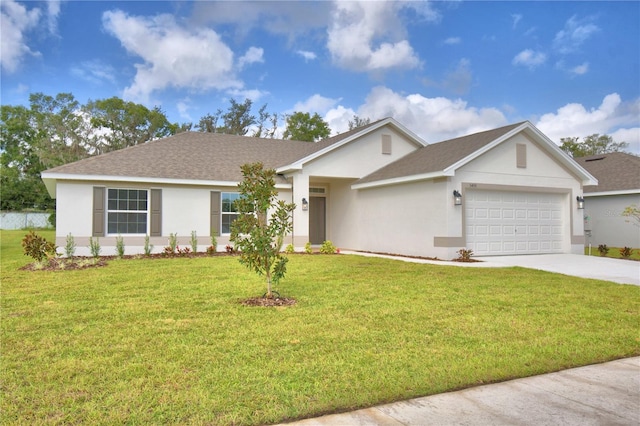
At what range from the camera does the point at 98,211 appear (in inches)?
572

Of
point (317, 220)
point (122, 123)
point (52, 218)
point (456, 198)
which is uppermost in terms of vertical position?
point (122, 123)

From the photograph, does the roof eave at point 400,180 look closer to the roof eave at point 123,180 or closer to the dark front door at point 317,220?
the dark front door at point 317,220

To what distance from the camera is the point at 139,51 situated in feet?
60.2

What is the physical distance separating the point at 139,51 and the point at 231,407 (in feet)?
60.8

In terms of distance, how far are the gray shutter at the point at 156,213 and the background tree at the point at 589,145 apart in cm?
4075

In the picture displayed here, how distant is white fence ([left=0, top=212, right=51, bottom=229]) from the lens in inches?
1423

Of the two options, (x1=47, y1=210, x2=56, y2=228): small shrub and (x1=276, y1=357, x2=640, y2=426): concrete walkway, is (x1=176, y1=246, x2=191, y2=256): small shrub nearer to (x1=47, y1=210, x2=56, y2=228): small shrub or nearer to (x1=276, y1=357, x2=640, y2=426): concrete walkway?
(x1=276, y1=357, x2=640, y2=426): concrete walkway

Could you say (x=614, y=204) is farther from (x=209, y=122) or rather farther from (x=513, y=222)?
(x=209, y=122)

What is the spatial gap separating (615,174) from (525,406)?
70.4 feet

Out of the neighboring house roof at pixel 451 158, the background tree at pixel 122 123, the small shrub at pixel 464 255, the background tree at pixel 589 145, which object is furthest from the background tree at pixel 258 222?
the background tree at pixel 589 145

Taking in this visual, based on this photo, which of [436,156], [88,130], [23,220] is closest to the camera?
[436,156]

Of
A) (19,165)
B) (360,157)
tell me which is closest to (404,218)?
(360,157)

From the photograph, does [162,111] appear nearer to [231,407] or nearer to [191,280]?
[191,280]

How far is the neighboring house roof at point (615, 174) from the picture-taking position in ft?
62.9
